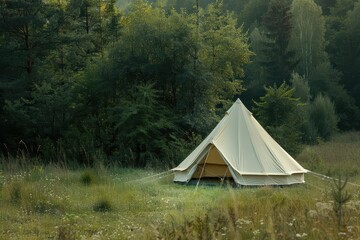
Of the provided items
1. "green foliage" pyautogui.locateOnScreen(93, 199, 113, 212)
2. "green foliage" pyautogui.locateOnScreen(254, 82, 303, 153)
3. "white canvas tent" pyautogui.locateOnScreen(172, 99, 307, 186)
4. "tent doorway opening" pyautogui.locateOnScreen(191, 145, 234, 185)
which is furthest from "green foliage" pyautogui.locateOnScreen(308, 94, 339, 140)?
"green foliage" pyautogui.locateOnScreen(93, 199, 113, 212)

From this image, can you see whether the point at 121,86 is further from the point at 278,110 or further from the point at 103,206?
the point at 103,206

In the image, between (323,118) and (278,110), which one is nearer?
(278,110)

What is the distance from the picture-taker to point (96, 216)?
8.73 m

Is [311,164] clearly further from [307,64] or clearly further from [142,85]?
[307,64]

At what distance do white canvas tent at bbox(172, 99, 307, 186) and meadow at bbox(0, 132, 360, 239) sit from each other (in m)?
0.59

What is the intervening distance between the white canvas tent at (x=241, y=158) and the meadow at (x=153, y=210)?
588 millimetres

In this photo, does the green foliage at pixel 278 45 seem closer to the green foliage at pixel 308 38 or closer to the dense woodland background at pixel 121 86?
the green foliage at pixel 308 38

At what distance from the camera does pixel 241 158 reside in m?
13.8

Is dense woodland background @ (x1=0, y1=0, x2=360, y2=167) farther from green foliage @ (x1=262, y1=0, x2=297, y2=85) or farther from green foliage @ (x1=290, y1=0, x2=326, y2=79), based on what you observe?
green foliage @ (x1=290, y1=0, x2=326, y2=79)

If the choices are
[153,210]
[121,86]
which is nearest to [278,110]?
[121,86]

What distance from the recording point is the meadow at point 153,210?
557 centimetres

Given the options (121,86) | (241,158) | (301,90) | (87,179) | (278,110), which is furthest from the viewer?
(301,90)

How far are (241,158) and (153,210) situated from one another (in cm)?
483

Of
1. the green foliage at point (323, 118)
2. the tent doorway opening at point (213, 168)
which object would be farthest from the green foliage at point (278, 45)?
the tent doorway opening at point (213, 168)
